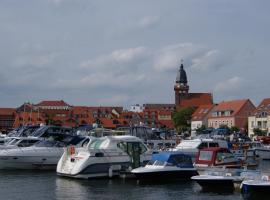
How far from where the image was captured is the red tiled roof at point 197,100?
611 ft

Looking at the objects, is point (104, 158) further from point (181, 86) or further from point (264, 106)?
point (181, 86)

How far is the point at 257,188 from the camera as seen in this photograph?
27891 millimetres

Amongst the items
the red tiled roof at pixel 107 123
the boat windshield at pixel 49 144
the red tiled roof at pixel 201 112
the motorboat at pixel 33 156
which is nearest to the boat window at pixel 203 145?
the boat windshield at pixel 49 144

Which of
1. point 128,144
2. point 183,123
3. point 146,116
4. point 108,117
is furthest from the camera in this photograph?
point 146,116

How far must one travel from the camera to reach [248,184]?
28.1 m

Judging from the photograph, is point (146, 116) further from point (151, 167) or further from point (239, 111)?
point (151, 167)

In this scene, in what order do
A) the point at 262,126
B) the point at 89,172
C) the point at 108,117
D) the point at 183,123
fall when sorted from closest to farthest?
the point at 89,172
the point at 262,126
the point at 183,123
the point at 108,117

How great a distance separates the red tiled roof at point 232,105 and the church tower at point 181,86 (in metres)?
36.8

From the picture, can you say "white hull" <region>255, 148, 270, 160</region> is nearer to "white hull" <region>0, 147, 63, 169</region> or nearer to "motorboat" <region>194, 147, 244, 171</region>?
"motorboat" <region>194, 147, 244, 171</region>

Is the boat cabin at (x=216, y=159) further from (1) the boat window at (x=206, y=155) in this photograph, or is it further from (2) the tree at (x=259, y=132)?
(2) the tree at (x=259, y=132)

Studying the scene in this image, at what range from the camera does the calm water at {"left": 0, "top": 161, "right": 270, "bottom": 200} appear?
30.1m

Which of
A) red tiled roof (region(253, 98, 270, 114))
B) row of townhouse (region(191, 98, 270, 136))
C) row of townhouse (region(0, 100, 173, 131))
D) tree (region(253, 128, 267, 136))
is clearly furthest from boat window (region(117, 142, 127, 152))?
row of townhouse (region(0, 100, 173, 131))

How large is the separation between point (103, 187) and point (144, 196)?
4.13m

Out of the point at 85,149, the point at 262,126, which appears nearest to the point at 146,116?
the point at 262,126
